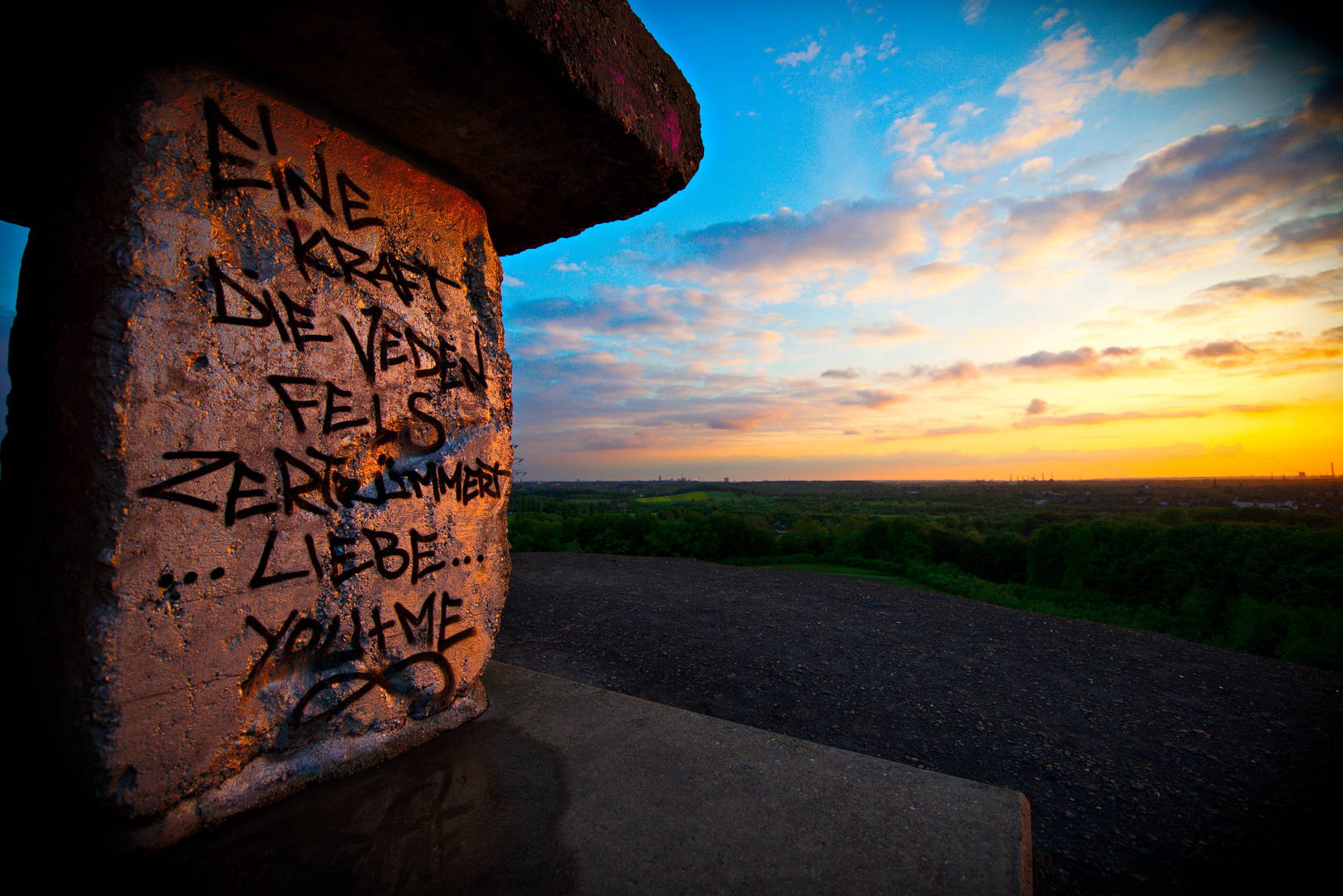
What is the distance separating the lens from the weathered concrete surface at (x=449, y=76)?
64.2 inches

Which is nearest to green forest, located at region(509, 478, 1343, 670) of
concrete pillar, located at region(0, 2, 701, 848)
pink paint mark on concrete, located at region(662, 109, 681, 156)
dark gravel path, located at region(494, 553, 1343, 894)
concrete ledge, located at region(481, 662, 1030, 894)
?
dark gravel path, located at region(494, 553, 1343, 894)

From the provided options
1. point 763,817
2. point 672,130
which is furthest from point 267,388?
point 763,817

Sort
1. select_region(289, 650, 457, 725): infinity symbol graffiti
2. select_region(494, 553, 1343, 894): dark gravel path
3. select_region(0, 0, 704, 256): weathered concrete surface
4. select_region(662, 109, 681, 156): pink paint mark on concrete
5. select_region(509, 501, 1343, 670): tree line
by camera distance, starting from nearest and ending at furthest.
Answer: select_region(0, 0, 704, 256): weathered concrete surface, select_region(289, 650, 457, 725): infinity symbol graffiti, select_region(662, 109, 681, 156): pink paint mark on concrete, select_region(494, 553, 1343, 894): dark gravel path, select_region(509, 501, 1343, 670): tree line

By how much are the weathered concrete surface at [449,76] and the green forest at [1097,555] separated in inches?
452

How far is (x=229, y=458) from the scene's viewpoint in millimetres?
1854

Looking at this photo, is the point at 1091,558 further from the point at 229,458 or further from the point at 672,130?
the point at 229,458

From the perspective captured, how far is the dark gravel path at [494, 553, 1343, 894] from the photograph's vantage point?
2705 millimetres

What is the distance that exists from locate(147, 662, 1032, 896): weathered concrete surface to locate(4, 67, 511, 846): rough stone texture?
26 cm

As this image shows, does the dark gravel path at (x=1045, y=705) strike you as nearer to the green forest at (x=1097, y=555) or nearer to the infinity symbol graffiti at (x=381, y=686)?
the infinity symbol graffiti at (x=381, y=686)

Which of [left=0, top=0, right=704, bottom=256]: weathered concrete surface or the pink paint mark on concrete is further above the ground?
the pink paint mark on concrete

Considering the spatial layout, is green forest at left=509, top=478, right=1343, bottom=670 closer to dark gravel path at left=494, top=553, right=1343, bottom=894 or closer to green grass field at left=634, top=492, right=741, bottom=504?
dark gravel path at left=494, top=553, right=1343, bottom=894

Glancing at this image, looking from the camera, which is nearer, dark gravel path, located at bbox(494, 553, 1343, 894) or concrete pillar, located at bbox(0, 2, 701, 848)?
concrete pillar, located at bbox(0, 2, 701, 848)

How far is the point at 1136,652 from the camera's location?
19.7 feet

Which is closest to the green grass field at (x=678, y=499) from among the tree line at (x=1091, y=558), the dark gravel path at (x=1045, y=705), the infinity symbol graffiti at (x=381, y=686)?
the tree line at (x=1091, y=558)
